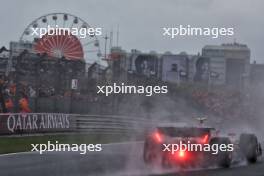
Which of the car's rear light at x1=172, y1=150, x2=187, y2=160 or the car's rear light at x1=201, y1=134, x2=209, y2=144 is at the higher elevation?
the car's rear light at x1=201, y1=134, x2=209, y2=144

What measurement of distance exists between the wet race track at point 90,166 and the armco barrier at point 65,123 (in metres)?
5.17

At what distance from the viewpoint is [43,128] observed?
80.6 feet

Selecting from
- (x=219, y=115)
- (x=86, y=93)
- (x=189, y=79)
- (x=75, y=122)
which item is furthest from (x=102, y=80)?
(x=189, y=79)

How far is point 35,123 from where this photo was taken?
24047 millimetres

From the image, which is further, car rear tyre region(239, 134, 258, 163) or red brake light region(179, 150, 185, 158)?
car rear tyre region(239, 134, 258, 163)

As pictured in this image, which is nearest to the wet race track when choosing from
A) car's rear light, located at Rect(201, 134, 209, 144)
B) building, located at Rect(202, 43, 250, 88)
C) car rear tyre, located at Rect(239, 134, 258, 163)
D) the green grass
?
car rear tyre, located at Rect(239, 134, 258, 163)

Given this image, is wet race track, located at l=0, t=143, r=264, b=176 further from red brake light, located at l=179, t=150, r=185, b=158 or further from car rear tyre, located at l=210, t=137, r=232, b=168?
red brake light, located at l=179, t=150, r=185, b=158

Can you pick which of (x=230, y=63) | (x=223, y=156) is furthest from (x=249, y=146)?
(x=230, y=63)

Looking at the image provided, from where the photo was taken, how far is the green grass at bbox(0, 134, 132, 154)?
63.4 ft

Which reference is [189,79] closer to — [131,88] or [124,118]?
[124,118]

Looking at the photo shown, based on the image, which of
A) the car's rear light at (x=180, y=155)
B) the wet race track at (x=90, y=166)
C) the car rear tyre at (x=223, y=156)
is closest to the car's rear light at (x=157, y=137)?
the car's rear light at (x=180, y=155)

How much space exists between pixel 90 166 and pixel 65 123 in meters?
11.7

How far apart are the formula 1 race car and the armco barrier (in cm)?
709

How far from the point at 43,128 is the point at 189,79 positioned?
8.99m
